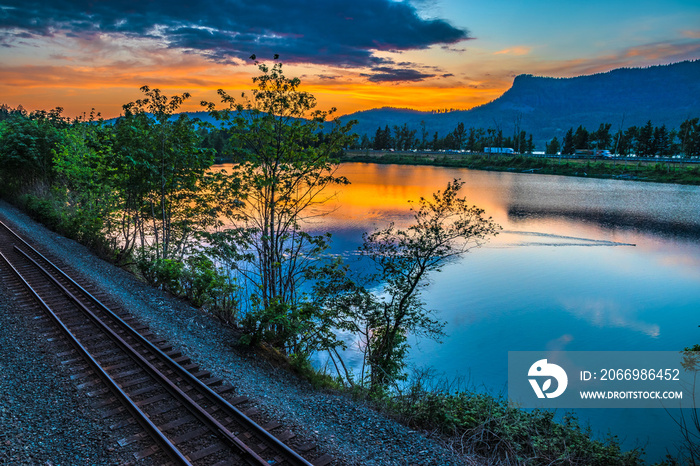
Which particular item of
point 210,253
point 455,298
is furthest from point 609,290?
point 210,253

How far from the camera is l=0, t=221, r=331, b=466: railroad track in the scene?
659 cm

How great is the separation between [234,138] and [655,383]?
18825 mm

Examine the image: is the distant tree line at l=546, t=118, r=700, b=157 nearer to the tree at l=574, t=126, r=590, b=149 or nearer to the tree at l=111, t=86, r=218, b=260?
the tree at l=574, t=126, r=590, b=149

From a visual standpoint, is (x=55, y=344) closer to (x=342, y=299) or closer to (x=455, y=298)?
(x=342, y=299)

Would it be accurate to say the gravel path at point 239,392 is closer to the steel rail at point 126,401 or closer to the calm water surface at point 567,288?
the steel rail at point 126,401

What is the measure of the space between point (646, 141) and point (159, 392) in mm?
141649

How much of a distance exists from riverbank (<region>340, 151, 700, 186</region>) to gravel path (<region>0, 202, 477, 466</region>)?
49.4m

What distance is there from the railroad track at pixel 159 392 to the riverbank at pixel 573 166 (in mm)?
48571

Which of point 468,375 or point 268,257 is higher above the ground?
point 268,257

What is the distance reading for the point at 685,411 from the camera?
1404 centimetres

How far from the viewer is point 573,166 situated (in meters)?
100

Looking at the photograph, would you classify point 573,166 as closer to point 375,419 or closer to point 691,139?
point 691,139

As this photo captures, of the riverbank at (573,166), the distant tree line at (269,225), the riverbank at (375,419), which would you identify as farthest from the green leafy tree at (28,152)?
the riverbank at (573,166)

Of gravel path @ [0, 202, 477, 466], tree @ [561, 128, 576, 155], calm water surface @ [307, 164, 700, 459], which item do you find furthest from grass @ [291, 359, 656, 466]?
tree @ [561, 128, 576, 155]
